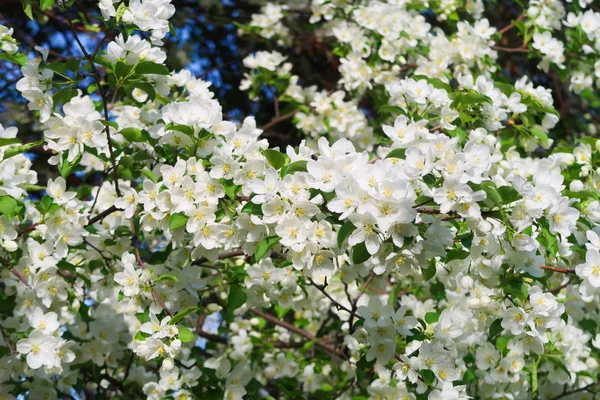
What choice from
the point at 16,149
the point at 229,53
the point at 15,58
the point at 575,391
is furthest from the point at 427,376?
the point at 229,53

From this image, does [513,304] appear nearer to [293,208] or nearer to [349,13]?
[293,208]

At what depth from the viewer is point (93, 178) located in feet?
13.8

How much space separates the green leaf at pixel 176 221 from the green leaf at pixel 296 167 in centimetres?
31

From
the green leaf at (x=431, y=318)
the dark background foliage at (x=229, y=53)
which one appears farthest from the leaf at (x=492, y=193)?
the dark background foliage at (x=229, y=53)

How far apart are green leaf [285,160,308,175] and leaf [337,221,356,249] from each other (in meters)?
0.20

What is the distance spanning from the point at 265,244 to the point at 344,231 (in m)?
0.21

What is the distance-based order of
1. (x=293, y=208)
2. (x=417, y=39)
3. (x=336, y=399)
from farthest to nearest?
(x=417, y=39)
(x=336, y=399)
(x=293, y=208)

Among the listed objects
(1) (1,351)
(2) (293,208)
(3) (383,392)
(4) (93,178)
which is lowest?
(4) (93,178)

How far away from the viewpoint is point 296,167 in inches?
65.3

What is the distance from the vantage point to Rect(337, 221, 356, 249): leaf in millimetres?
1546

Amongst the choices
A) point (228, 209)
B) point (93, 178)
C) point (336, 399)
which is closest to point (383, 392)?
point (336, 399)

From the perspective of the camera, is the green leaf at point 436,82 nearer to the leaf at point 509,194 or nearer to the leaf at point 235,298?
the leaf at point 509,194

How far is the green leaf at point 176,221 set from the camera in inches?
68.8

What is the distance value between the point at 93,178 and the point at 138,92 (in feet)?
6.82
